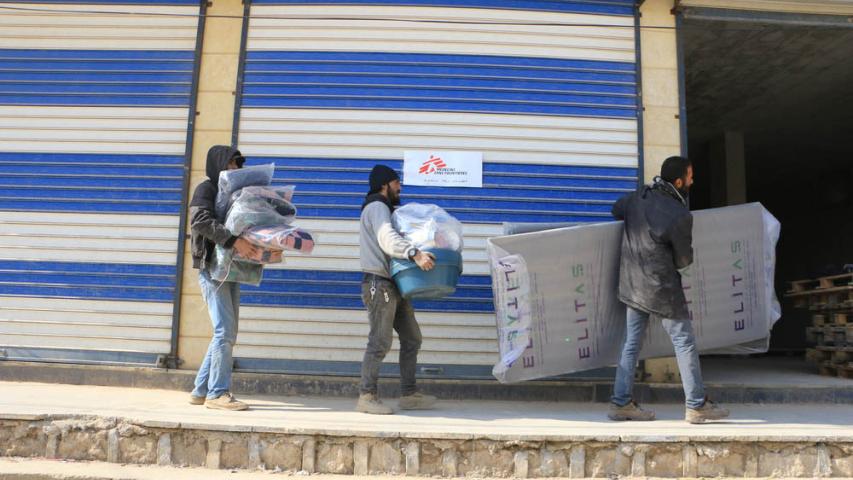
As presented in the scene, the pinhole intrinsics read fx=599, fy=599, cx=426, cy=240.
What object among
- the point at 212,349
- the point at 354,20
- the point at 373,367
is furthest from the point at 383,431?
the point at 354,20

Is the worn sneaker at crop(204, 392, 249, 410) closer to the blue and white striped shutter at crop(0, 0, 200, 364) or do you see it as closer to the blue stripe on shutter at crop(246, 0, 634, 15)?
the blue and white striped shutter at crop(0, 0, 200, 364)

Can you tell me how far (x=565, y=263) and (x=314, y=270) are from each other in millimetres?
2270

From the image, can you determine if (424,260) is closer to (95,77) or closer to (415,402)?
(415,402)

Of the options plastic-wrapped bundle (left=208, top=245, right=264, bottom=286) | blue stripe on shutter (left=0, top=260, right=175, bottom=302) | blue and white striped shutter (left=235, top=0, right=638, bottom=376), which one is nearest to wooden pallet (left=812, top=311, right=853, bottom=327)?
blue and white striped shutter (left=235, top=0, right=638, bottom=376)

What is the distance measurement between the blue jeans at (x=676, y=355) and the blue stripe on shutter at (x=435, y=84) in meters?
2.26

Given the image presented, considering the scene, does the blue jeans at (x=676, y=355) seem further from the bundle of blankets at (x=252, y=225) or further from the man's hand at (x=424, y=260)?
the bundle of blankets at (x=252, y=225)

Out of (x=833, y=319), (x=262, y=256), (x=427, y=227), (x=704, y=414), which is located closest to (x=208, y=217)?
(x=262, y=256)

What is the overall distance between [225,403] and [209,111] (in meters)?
2.86

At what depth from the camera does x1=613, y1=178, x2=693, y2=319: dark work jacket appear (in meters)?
4.33

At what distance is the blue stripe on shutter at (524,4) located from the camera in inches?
231

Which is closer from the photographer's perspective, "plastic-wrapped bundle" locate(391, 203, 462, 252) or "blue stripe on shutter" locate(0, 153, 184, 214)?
"plastic-wrapped bundle" locate(391, 203, 462, 252)

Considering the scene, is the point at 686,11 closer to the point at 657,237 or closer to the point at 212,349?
the point at 657,237

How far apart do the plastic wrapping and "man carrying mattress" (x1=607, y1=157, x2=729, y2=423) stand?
318 millimetres

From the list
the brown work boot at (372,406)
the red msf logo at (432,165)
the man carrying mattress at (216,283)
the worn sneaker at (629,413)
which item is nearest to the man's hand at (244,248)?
the man carrying mattress at (216,283)
